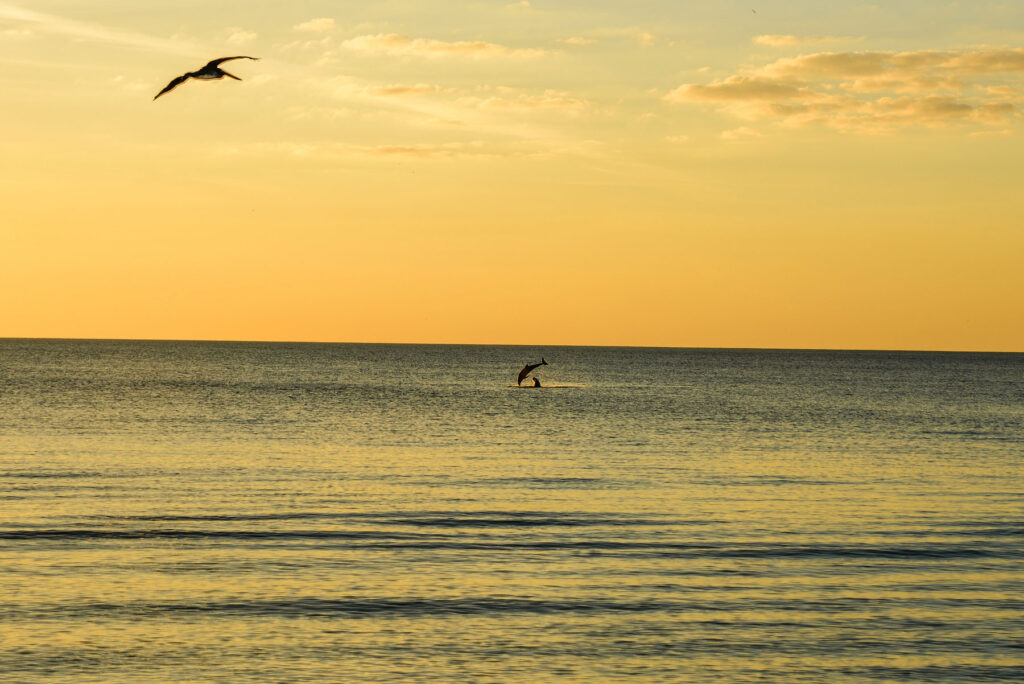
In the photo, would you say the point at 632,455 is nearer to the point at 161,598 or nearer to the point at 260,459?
the point at 260,459

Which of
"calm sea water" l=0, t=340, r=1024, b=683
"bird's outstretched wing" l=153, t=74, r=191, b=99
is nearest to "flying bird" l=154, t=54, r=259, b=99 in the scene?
"bird's outstretched wing" l=153, t=74, r=191, b=99

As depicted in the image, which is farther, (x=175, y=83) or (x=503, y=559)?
(x=503, y=559)

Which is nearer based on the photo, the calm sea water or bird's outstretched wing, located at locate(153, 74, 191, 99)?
bird's outstretched wing, located at locate(153, 74, 191, 99)

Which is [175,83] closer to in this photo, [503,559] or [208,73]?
[208,73]

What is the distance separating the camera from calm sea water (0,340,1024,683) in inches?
751

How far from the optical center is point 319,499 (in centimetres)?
3644

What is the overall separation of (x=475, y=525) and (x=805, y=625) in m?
12.3

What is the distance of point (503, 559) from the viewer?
2709 centimetres

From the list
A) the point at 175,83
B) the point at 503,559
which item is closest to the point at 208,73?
the point at 175,83

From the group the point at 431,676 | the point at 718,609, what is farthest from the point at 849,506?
the point at 431,676

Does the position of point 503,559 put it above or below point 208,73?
below

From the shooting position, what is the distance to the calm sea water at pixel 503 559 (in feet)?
62.6

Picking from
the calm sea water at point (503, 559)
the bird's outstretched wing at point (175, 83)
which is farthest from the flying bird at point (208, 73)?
the calm sea water at point (503, 559)

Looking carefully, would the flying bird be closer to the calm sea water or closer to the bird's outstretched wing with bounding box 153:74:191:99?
the bird's outstretched wing with bounding box 153:74:191:99
